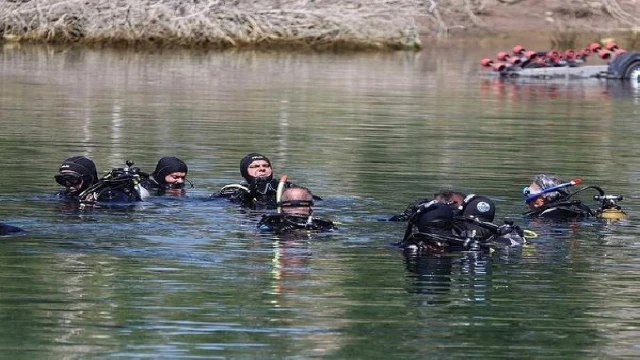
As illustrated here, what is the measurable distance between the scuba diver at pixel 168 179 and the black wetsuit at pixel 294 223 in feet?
12.1

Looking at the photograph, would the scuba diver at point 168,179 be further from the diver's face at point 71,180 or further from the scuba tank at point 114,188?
the diver's face at point 71,180

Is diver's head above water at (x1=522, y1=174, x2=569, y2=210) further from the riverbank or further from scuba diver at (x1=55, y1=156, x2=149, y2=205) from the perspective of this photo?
the riverbank

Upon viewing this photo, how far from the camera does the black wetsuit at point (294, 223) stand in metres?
17.8

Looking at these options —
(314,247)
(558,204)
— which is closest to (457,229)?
(314,247)

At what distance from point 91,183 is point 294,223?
360 centimetres

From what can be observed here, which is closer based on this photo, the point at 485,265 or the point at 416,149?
the point at 485,265

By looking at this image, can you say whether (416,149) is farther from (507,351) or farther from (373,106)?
(507,351)

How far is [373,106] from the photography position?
37719mm

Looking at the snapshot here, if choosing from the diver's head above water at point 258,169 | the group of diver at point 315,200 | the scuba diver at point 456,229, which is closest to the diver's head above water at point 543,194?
the group of diver at point 315,200

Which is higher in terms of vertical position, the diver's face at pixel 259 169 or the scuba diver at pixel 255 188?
the diver's face at pixel 259 169

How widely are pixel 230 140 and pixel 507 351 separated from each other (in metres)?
16.9

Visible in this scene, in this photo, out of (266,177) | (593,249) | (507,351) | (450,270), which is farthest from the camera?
(266,177)

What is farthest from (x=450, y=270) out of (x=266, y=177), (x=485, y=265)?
(x=266, y=177)

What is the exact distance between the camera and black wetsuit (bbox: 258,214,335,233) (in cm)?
1775
